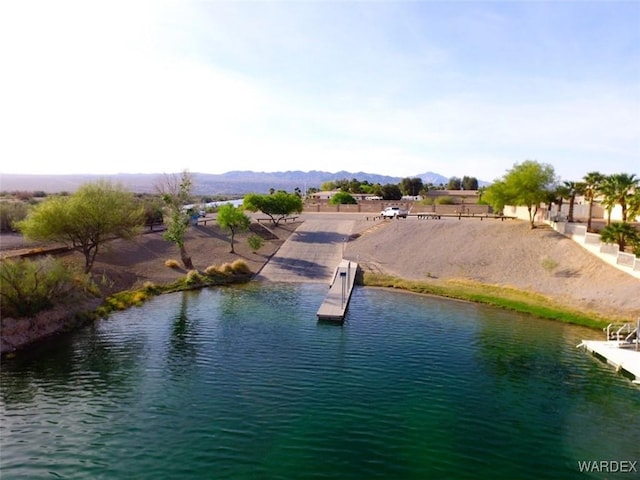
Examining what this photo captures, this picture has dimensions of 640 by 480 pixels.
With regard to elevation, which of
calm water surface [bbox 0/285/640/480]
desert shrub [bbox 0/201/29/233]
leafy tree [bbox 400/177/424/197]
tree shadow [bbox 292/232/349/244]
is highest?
leafy tree [bbox 400/177/424/197]

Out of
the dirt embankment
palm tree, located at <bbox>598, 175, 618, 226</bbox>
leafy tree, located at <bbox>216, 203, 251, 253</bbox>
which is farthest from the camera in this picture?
leafy tree, located at <bbox>216, 203, 251, 253</bbox>

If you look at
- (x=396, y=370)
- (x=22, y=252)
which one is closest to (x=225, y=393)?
(x=396, y=370)

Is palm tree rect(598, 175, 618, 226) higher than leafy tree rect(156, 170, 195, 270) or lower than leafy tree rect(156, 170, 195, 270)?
higher

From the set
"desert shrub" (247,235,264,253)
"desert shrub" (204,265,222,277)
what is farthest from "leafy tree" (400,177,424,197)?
"desert shrub" (204,265,222,277)

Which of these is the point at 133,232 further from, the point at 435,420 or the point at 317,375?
the point at 435,420

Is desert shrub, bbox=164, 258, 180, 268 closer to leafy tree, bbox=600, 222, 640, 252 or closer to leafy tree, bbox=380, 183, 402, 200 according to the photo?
A: leafy tree, bbox=600, 222, 640, 252

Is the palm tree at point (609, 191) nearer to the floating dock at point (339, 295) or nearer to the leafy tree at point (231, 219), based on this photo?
the floating dock at point (339, 295)
